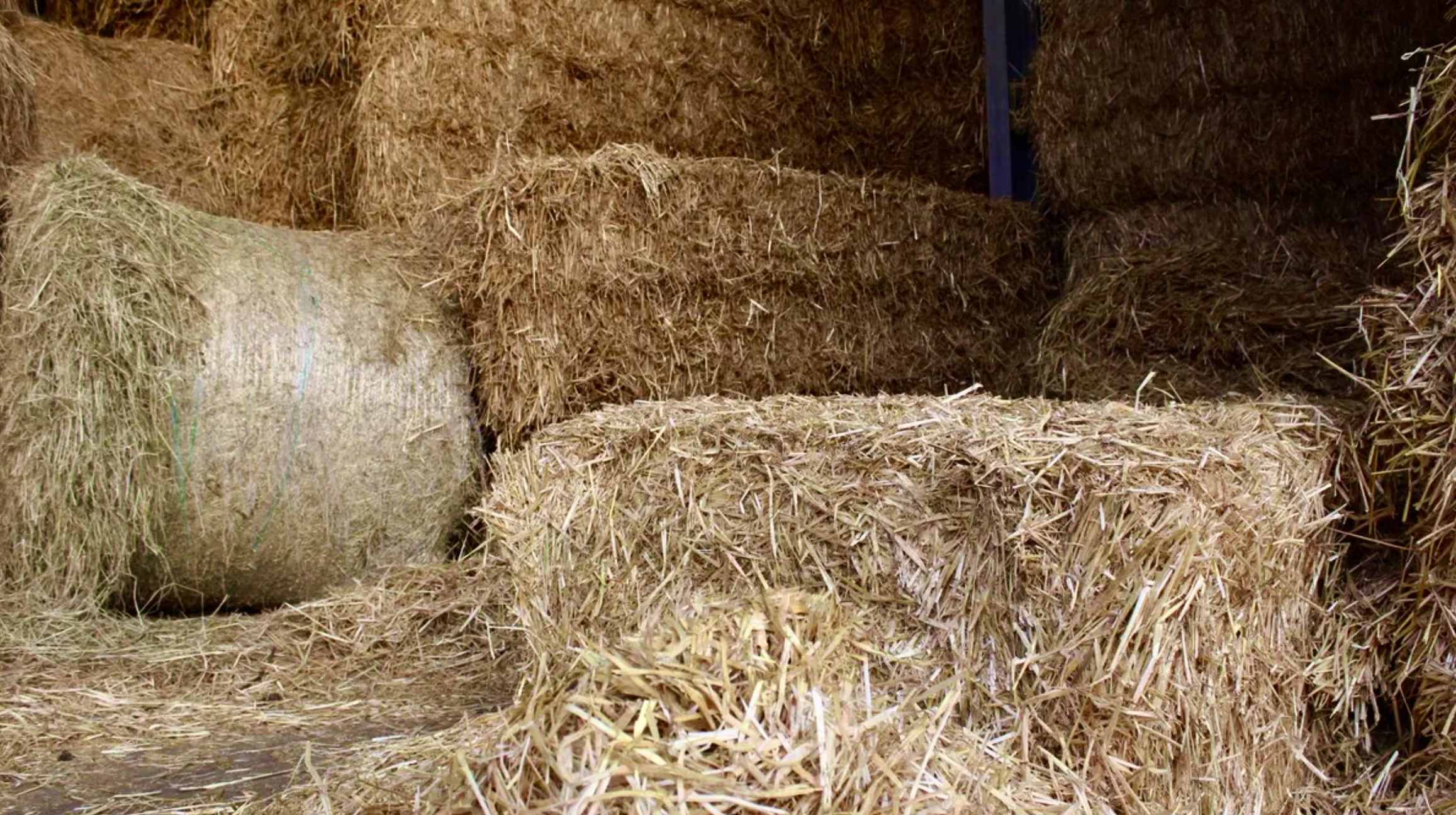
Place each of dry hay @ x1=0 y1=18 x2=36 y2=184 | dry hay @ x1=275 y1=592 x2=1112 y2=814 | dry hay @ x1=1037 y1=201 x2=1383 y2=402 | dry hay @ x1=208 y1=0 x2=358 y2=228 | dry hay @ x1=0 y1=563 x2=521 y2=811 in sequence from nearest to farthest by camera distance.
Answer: dry hay @ x1=275 y1=592 x2=1112 y2=814
dry hay @ x1=0 y1=563 x2=521 y2=811
dry hay @ x1=1037 y1=201 x2=1383 y2=402
dry hay @ x1=0 y1=18 x2=36 y2=184
dry hay @ x1=208 y1=0 x2=358 y2=228

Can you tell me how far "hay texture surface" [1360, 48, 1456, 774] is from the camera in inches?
73.5

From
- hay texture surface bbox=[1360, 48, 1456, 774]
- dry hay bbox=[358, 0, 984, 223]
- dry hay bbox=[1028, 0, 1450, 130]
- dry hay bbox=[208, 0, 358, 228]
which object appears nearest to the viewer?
hay texture surface bbox=[1360, 48, 1456, 774]

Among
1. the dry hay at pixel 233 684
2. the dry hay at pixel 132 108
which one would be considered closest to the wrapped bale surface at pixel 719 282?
the dry hay at pixel 233 684

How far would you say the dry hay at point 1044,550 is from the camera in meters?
1.68

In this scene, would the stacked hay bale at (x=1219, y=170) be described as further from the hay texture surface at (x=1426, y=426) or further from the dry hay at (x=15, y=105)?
the dry hay at (x=15, y=105)

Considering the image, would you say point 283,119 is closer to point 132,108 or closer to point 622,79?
point 132,108

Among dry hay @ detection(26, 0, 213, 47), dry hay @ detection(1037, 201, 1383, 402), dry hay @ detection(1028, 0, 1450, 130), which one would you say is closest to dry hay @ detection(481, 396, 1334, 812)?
dry hay @ detection(1037, 201, 1383, 402)

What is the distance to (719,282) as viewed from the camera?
129 inches

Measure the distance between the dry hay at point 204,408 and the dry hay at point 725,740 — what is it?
5.07 ft

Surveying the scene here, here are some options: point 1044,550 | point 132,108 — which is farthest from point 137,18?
point 1044,550

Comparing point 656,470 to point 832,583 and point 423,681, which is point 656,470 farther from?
point 423,681

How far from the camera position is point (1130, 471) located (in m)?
1.71

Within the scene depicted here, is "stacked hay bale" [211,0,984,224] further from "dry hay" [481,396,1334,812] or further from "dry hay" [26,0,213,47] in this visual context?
"dry hay" [481,396,1334,812]

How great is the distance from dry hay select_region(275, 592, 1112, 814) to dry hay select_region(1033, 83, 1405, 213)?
2.17m
